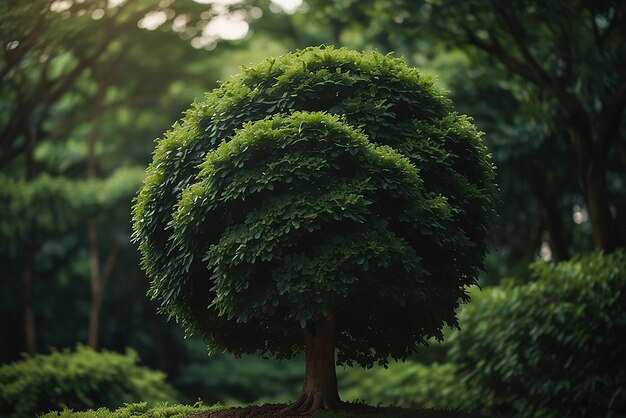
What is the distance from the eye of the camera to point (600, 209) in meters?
14.1

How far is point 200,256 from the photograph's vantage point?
8.16m

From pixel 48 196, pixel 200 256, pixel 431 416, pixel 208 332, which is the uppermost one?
pixel 48 196

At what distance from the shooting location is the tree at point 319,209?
7.54m

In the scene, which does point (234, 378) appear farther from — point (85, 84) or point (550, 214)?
point (550, 214)

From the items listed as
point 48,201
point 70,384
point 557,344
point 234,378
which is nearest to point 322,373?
point 557,344

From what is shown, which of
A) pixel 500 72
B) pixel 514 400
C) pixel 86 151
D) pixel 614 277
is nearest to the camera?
pixel 614 277

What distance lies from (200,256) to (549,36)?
10.5 metres

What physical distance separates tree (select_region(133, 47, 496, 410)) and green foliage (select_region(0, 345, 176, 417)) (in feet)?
22.4

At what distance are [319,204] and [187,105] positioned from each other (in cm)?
1872

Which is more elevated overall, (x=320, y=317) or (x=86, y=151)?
(x=86, y=151)

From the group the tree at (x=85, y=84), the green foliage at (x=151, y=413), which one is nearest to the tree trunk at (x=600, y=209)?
the green foliage at (x=151, y=413)

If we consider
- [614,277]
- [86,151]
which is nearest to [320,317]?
[614,277]

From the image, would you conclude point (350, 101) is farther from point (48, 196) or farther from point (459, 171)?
point (48, 196)

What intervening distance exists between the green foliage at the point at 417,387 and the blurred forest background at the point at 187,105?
0.23 feet
